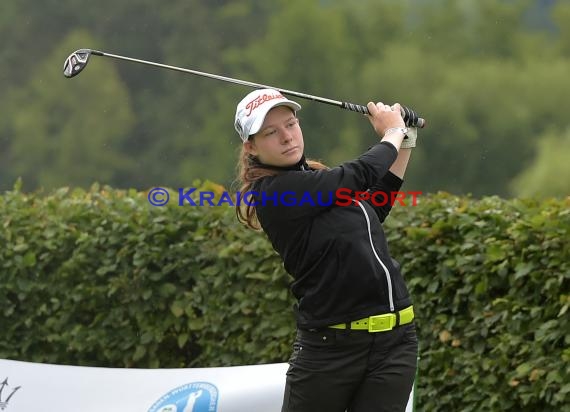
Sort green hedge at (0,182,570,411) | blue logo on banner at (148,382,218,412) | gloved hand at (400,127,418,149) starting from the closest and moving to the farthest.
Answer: gloved hand at (400,127,418,149)
blue logo on banner at (148,382,218,412)
green hedge at (0,182,570,411)

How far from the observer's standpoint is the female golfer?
10.9 feet

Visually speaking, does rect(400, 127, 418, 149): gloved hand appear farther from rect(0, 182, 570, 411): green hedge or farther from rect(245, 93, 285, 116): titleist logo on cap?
rect(0, 182, 570, 411): green hedge

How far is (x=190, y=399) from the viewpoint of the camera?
4.42 meters

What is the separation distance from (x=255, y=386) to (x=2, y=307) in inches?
101

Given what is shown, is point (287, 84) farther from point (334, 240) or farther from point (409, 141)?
point (334, 240)

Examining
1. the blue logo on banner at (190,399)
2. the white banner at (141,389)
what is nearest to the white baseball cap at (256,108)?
the white banner at (141,389)

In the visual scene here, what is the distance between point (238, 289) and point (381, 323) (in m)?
2.44

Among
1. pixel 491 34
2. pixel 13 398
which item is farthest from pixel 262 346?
pixel 491 34

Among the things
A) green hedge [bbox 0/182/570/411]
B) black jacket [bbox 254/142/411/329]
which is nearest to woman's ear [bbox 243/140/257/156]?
black jacket [bbox 254/142/411/329]

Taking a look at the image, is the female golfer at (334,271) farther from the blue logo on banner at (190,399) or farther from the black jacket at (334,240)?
the blue logo on banner at (190,399)

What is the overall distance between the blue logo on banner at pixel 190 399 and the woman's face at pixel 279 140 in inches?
53.5

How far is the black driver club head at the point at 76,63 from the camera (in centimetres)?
425

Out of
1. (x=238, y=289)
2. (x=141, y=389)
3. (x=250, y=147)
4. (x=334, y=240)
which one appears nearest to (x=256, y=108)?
(x=250, y=147)

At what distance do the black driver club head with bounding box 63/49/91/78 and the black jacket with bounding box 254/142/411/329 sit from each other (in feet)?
4.04
